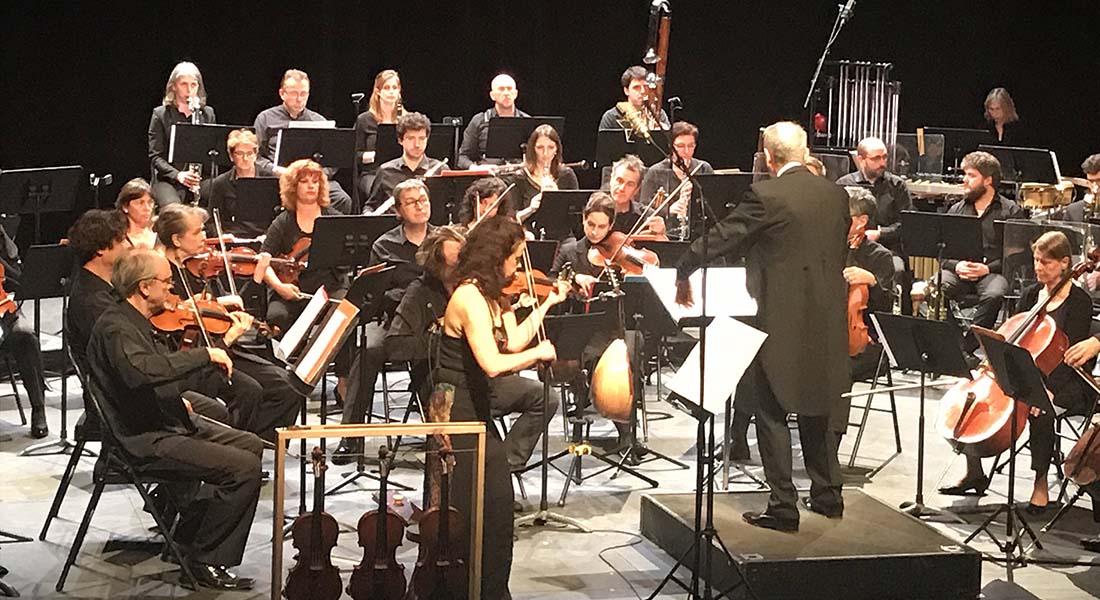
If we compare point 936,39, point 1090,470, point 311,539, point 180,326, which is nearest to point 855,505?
point 1090,470

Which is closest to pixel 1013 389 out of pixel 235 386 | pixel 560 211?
pixel 560 211

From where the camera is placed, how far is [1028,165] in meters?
10.9

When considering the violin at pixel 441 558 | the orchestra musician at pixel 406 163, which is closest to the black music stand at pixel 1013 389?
the violin at pixel 441 558

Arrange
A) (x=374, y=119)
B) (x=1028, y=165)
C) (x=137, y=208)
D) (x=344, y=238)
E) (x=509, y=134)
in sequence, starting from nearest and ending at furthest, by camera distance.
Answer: (x=344, y=238), (x=137, y=208), (x=509, y=134), (x=374, y=119), (x=1028, y=165)

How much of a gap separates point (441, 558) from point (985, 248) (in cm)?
540

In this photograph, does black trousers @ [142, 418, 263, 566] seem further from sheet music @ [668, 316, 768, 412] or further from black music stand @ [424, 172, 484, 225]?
black music stand @ [424, 172, 484, 225]

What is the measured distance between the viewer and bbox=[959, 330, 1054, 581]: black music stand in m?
5.66

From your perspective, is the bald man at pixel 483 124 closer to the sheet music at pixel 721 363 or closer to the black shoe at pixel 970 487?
the black shoe at pixel 970 487

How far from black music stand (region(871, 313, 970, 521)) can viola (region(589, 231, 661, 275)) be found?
4.45ft

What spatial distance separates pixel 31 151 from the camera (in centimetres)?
1106

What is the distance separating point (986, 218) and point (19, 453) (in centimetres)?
583

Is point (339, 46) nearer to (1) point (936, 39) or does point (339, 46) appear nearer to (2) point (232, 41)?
(2) point (232, 41)

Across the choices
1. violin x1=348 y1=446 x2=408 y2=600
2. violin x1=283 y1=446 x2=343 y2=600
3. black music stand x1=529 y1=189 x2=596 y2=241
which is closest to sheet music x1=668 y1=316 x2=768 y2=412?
violin x1=348 y1=446 x2=408 y2=600

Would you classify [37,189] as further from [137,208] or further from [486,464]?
[486,464]
